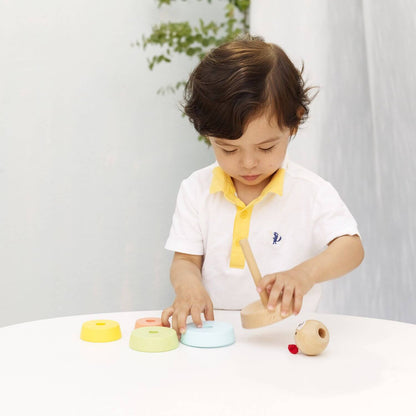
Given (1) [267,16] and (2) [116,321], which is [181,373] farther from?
(1) [267,16]

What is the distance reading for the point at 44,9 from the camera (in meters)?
1.99

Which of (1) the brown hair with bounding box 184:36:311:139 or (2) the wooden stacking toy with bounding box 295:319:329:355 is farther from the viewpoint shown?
(1) the brown hair with bounding box 184:36:311:139

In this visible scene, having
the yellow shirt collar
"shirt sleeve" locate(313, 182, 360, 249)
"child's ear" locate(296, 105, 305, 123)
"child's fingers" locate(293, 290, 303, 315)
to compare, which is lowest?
"child's fingers" locate(293, 290, 303, 315)

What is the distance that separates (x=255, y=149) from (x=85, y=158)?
1162 mm

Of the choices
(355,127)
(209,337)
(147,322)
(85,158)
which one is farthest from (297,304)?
(85,158)

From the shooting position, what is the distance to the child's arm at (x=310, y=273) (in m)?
0.83

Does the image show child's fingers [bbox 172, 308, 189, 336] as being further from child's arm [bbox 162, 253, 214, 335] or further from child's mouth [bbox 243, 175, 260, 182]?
child's mouth [bbox 243, 175, 260, 182]

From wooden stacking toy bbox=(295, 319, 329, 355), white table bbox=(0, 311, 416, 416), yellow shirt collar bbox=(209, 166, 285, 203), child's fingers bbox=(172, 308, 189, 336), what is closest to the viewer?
white table bbox=(0, 311, 416, 416)

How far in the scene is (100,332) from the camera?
84 cm

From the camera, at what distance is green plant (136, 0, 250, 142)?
1998mm

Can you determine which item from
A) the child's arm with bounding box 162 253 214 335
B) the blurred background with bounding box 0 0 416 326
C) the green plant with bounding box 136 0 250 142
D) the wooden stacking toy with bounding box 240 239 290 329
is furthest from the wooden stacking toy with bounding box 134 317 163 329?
the green plant with bounding box 136 0 250 142

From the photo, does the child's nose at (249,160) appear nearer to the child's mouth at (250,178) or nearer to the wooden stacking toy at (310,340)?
the child's mouth at (250,178)

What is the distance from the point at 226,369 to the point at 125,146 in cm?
149

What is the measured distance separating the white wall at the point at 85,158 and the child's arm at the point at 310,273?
1147 millimetres
